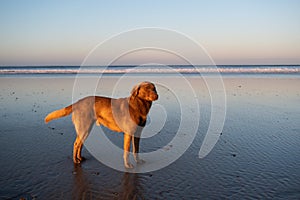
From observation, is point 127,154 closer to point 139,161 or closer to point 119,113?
point 139,161

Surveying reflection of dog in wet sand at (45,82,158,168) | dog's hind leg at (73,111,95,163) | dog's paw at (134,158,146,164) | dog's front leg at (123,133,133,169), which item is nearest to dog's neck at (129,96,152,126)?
reflection of dog in wet sand at (45,82,158,168)

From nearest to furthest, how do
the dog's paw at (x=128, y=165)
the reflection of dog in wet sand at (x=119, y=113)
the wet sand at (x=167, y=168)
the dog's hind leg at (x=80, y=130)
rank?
the wet sand at (x=167, y=168) < the dog's paw at (x=128, y=165) < the reflection of dog in wet sand at (x=119, y=113) < the dog's hind leg at (x=80, y=130)

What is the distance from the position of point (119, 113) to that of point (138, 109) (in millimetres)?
540

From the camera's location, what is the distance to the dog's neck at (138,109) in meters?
6.45

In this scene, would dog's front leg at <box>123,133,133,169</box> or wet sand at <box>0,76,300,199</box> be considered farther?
dog's front leg at <box>123,133,133,169</box>

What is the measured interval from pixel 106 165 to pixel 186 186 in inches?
87.8

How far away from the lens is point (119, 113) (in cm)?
661

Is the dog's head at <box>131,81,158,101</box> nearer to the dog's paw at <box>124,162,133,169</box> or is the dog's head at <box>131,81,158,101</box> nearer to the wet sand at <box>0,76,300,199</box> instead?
the dog's paw at <box>124,162,133,169</box>

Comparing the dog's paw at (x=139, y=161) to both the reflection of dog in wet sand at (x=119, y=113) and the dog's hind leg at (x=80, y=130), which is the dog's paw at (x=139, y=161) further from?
the dog's hind leg at (x=80, y=130)

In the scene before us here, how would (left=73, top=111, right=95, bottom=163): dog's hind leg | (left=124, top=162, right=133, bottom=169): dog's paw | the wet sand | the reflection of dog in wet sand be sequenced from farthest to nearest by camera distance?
(left=73, top=111, right=95, bottom=163): dog's hind leg, the reflection of dog in wet sand, (left=124, top=162, right=133, bottom=169): dog's paw, the wet sand

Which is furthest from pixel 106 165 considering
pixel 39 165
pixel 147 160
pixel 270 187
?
pixel 270 187

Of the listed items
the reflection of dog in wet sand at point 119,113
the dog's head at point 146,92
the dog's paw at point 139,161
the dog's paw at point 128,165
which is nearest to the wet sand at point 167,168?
→ the dog's paw at point 128,165

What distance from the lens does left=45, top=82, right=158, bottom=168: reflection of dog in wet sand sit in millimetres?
6426

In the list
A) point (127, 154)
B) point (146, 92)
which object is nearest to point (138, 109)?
point (146, 92)
